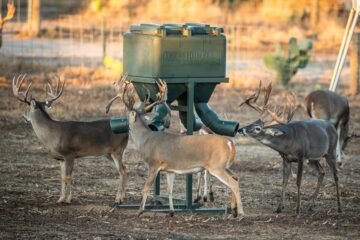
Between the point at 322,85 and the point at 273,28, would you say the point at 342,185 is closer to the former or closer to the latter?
the point at 322,85

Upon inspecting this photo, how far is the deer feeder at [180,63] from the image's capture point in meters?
14.3

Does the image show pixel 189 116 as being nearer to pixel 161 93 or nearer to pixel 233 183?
pixel 161 93

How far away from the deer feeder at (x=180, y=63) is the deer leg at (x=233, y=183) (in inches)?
39.3

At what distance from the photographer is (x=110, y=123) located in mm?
14961

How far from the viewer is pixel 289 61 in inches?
1183

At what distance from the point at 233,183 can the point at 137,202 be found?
2.11 metres

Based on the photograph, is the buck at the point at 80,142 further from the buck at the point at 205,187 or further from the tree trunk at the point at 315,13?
the tree trunk at the point at 315,13

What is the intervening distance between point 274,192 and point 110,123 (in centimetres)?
300

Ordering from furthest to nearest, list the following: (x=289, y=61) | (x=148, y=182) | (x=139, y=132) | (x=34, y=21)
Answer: (x=34, y=21)
(x=289, y=61)
(x=139, y=132)
(x=148, y=182)

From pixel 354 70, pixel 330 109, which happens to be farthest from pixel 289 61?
pixel 330 109

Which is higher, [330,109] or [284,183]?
[330,109]

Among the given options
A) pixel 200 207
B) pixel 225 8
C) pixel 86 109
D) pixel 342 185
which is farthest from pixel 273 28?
pixel 200 207

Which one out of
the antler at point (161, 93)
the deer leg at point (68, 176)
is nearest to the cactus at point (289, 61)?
the deer leg at point (68, 176)

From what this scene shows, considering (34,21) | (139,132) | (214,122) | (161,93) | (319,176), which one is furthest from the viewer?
(34,21)
